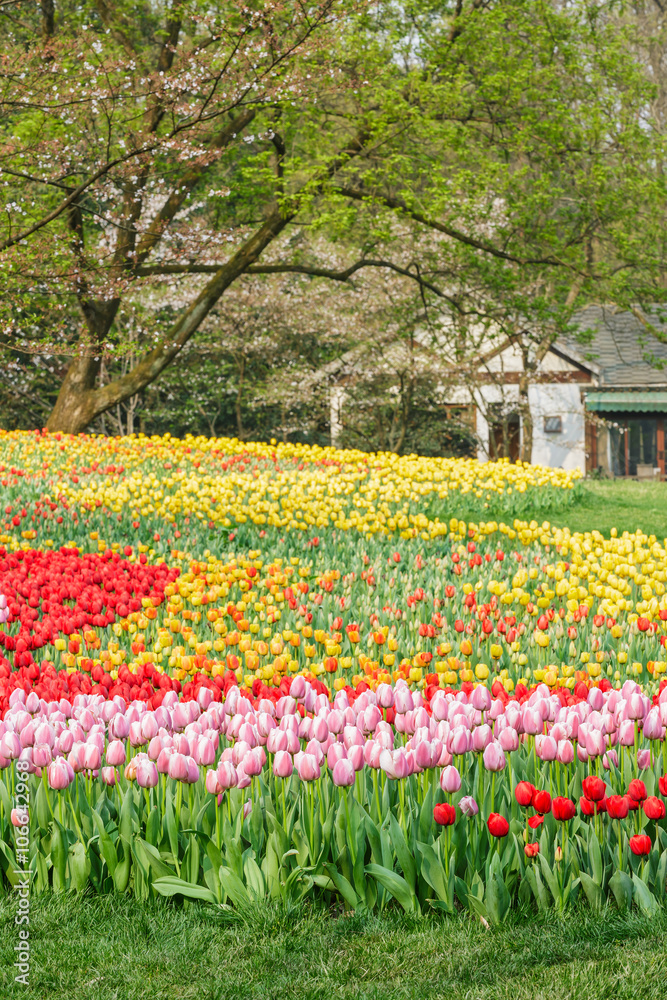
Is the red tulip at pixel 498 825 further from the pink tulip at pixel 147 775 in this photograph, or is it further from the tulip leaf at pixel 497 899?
the pink tulip at pixel 147 775

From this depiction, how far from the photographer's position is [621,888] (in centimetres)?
281

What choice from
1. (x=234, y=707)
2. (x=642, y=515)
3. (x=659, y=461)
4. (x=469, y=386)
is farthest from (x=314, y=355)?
(x=234, y=707)

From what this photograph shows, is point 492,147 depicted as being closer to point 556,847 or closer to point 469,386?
point 469,386

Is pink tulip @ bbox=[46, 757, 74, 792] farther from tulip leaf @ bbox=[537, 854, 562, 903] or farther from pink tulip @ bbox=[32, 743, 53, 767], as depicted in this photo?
tulip leaf @ bbox=[537, 854, 562, 903]

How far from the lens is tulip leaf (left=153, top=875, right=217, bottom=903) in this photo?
9.52ft

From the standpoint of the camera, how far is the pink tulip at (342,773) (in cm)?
290

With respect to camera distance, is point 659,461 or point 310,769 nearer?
point 310,769

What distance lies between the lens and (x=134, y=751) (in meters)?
3.52

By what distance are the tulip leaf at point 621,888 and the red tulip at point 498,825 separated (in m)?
0.39

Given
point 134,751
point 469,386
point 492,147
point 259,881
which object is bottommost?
point 259,881

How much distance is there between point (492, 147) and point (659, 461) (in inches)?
605

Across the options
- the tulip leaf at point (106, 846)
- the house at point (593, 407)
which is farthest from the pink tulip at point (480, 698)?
the house at point (593, 407)

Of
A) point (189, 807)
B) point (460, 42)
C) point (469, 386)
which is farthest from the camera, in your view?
point (469, 386)

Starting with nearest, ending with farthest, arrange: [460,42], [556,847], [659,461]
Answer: [556,847]
[460,42]
[659,461]
